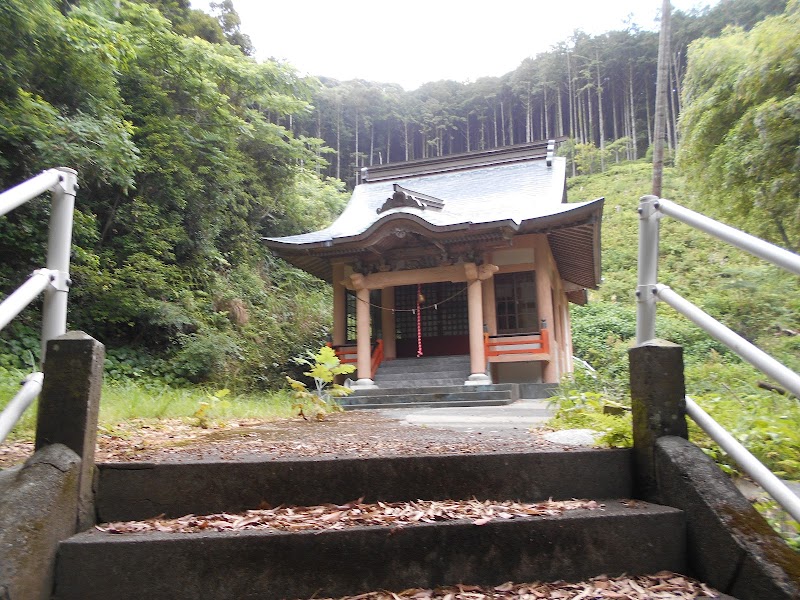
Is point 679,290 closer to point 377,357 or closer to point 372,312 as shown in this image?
point 372,312

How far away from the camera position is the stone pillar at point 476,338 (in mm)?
9031

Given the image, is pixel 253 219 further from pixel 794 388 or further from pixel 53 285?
pixel 794 388

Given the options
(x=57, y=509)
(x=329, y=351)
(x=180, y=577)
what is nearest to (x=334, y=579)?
(x=180, y=577)

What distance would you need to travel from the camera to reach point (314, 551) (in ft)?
4.72

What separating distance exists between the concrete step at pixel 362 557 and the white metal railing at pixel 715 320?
29 centimetres

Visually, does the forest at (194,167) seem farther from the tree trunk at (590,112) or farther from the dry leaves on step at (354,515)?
the tree trunk at (590,112)

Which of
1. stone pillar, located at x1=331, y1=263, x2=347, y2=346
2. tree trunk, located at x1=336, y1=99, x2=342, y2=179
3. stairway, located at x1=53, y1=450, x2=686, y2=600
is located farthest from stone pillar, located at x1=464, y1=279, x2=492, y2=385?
tree trunk, located at x1=336, y1=99, x2=342, y2=179

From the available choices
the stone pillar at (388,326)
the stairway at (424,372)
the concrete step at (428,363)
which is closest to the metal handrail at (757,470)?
the stairway at (424,372)

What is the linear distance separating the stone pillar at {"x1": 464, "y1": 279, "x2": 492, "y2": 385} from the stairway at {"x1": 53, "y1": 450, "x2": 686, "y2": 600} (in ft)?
24.1

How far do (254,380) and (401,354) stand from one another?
11.8 ft

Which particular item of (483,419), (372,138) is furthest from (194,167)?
(372,138)

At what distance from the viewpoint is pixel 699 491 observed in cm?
151

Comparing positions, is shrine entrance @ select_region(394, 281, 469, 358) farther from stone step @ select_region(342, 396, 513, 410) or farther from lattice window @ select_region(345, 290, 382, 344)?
stone step @ select_region(342, 396, 513, 410)

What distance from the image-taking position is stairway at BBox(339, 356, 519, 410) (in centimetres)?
815
